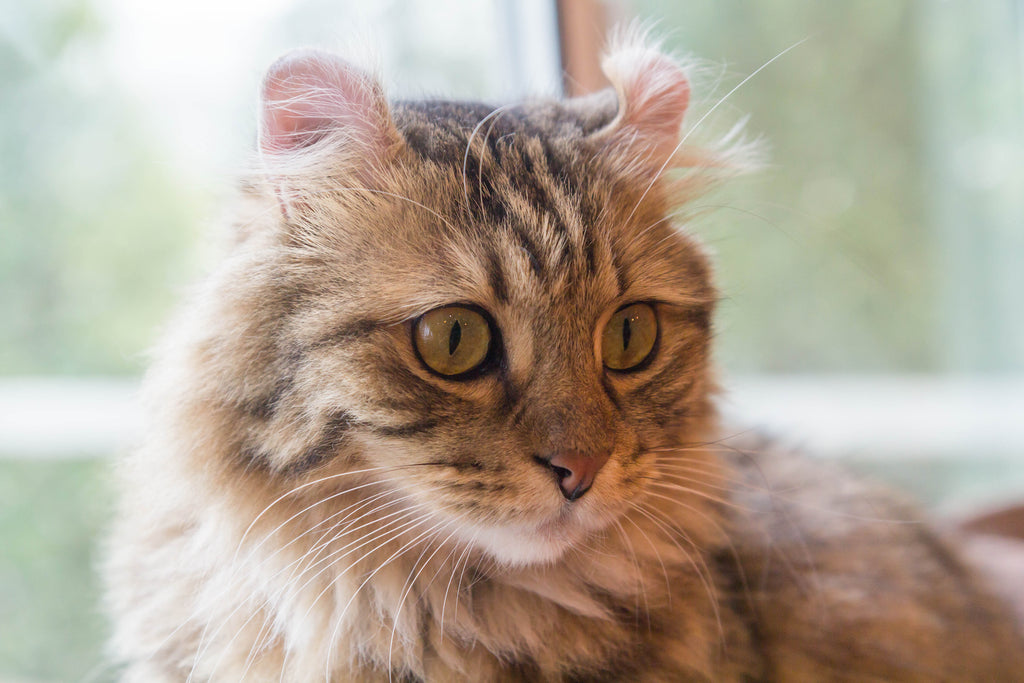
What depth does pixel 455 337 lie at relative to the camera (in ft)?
3.32

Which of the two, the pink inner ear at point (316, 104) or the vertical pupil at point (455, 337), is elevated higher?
the pink inner ear at point (316, 104)

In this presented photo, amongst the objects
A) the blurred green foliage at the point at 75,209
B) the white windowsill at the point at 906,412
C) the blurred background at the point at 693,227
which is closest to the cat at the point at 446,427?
the blurred background at the point at 693,227

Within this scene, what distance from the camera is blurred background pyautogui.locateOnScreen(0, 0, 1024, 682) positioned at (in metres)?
1.51

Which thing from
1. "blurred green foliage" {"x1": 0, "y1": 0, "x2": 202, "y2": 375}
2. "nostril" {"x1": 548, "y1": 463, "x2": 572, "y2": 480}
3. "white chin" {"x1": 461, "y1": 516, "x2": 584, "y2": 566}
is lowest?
"white chin" {"x1": 461, "y1": 516, "x2": 584, "y2": 566}

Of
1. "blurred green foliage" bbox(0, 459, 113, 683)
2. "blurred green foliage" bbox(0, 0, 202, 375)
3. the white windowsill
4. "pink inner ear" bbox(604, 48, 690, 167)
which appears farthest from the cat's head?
the white windowsill

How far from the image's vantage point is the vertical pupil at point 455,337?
1012 mm

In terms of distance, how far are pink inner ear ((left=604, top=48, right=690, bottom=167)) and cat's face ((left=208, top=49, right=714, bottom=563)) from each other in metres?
0.10

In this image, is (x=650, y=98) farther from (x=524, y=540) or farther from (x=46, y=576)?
(x=46, y=576)

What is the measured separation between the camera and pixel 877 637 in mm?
1302

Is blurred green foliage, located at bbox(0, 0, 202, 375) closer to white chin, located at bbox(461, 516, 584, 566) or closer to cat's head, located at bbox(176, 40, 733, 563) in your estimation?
cat's head, located at bbox(176, 40, 733, 563)

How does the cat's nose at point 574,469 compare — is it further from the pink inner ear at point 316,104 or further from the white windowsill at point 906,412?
the white windowsill at point 906,412

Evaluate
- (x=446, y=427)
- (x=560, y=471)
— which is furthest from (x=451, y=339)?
(x=560, y=471)

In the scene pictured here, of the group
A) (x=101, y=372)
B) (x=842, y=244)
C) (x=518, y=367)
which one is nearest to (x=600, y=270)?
(x=518, y=367)

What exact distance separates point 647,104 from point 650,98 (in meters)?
0.01
